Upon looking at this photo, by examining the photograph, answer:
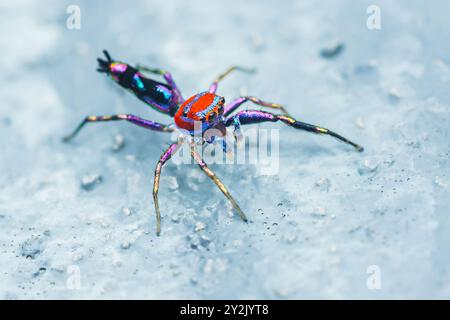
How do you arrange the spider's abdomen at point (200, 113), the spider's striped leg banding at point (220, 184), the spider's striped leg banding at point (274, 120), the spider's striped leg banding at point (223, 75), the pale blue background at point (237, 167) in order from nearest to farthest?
the pale blue background at point (237, 167) < the spider's striped leg banding at point (220, 184) < the spider's striped leg banding at point (274, 120) < the spider's abdomen at point (200, 113) < the spider's striped leg banding at point (223, 75)

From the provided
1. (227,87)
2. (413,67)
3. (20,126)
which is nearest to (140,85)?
(227,87)

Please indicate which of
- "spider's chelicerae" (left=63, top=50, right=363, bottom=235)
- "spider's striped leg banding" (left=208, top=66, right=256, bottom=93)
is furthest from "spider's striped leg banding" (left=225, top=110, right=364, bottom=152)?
"spider's striped leg banding" (left=208, top=66, right=256, bottom=93)

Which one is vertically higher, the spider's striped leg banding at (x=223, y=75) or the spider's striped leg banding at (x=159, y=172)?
the spider's striped leg banding at (x=223, y=75)

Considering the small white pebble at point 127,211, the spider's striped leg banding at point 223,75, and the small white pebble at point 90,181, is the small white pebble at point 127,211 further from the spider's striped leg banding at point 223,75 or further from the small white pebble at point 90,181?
the spider's striped leg banding at point 223,75

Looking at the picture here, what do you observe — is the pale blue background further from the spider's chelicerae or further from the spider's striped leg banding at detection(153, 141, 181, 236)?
the spider's chelicerae

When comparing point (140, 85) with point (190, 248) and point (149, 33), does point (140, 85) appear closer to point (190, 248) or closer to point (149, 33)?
point (149, 33)

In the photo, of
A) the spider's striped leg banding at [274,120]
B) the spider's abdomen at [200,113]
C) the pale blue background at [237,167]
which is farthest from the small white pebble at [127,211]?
the spider's striped leg banding at [274,120]

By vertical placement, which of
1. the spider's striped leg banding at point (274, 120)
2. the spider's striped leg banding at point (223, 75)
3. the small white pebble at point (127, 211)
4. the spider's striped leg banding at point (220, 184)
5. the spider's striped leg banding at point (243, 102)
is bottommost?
the small white pebble at point (127, 211)

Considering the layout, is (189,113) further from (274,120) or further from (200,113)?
(274,120)
